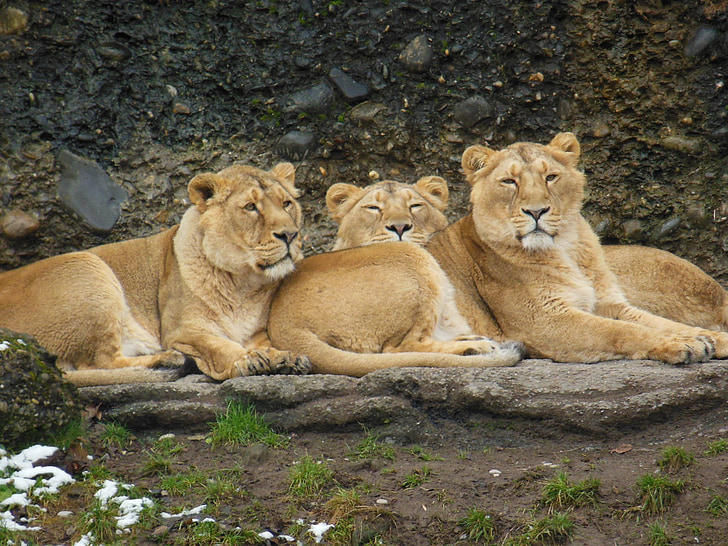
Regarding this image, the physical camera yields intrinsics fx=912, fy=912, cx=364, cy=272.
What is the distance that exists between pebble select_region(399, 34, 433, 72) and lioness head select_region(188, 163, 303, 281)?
9.39 ft

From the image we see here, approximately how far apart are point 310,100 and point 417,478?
16.7 ft

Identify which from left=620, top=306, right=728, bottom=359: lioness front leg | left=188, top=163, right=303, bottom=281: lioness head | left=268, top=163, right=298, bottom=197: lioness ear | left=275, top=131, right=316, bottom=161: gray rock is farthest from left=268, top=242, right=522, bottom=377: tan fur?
left=275, top=131, right=316, bottom=161: gray rock

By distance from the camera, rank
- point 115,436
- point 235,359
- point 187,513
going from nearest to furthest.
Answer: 1. point 187,513
2. point 115,436
3. point 235,359

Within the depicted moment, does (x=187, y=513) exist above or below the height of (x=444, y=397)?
below

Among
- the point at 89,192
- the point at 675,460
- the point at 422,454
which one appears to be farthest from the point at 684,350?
the point at 89,192

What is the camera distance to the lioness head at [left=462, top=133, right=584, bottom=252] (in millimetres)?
7078

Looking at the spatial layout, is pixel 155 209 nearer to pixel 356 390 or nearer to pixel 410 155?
pixel 410 155

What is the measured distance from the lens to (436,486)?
17.1ft

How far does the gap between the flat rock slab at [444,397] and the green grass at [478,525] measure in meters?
1.00

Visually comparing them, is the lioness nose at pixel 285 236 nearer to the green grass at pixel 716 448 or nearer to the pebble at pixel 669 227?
the green grass at pixel 716 448

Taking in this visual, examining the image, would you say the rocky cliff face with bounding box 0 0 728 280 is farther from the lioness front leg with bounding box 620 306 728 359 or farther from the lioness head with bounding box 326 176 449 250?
the lioness front leg with bounding box 620 306 728 359

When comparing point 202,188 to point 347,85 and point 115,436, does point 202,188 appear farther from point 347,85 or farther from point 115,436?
point 347,85

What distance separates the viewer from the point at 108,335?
665 cm

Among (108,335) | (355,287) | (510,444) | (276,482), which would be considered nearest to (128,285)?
(108,335)
